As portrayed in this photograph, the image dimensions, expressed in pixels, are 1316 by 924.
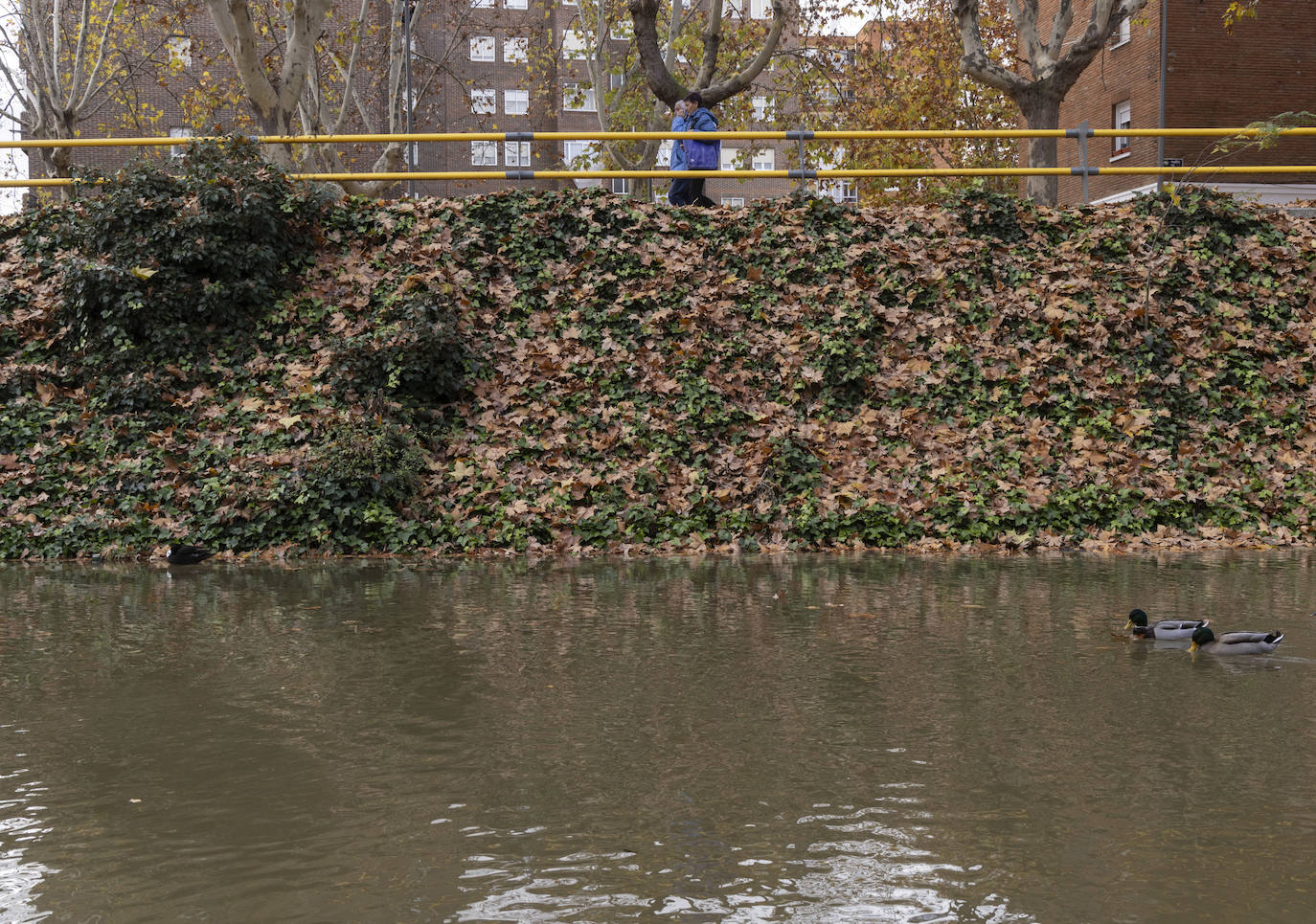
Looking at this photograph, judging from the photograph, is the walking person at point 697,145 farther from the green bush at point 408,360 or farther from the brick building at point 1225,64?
the brick building at point 1225,64

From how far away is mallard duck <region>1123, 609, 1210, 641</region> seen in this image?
6.84 metres

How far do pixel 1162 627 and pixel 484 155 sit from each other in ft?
152

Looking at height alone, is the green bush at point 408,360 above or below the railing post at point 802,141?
below

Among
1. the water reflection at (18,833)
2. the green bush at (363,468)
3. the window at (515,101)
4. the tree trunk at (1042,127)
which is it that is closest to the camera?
the water reflection at (18,833)

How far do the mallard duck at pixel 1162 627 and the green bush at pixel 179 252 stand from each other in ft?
33.4

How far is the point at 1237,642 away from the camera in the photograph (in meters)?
6.72

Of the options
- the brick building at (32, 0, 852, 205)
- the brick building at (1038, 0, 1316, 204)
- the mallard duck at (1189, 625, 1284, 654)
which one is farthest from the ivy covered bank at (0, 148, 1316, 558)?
the brick building at (1038, 0, 1316, 204)

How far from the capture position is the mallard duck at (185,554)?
1077cm

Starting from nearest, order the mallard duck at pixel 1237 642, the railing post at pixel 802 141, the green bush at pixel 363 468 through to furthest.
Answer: the mallard duck at pixel 1237 642 < the green bush at pixel 363 468 < the railing post at pixel 802 141

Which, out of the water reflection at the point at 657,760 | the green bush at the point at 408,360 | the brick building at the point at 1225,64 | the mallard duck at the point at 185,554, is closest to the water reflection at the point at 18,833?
the water reflection at the point at 657,760

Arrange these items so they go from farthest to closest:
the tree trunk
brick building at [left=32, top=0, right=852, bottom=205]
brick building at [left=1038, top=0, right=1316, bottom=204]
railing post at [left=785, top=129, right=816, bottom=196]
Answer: brick building at [left=32, top=0, right=852, bottom=205]
brick building at [left=1038, top=0, right=1316, bottom=204]
the tree trunk
railing post at [left=785, top=129, right=816, bottom=196]

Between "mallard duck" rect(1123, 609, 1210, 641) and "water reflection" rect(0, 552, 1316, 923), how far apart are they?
10cm

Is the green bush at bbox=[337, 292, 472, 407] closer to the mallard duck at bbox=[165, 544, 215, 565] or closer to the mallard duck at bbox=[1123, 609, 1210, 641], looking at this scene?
the mallard duck at bbox=[165, 544, 215, 565]

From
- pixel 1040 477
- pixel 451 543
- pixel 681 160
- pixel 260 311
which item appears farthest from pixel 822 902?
pixel 681 160
